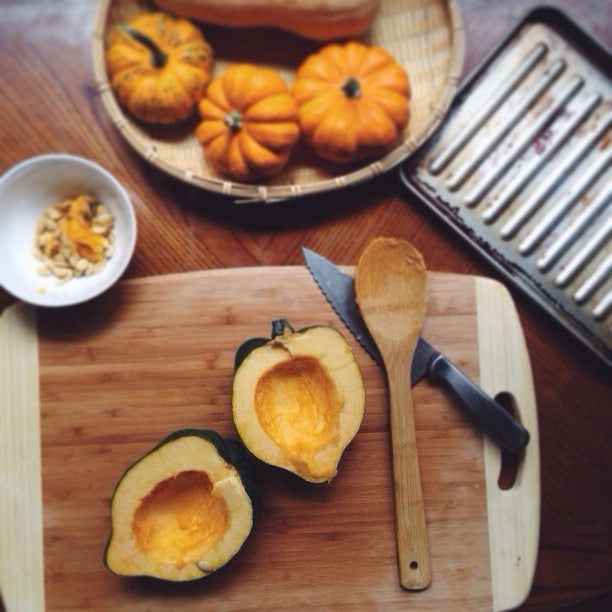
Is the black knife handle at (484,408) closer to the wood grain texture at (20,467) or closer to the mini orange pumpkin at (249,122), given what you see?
the mini orange pumpkin at (249,122)

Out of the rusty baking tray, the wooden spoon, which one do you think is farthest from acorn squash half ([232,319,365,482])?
the rusty baking tray

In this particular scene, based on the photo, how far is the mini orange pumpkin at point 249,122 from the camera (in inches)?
42.7

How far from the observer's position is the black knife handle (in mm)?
1046

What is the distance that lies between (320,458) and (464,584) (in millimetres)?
332

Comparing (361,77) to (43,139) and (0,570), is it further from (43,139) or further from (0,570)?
(0,570)

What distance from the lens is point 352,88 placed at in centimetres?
107

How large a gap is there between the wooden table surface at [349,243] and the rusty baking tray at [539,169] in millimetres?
38

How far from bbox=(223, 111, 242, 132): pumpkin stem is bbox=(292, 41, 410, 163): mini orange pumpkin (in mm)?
101

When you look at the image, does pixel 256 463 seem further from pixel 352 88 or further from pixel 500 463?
pixel 352 88

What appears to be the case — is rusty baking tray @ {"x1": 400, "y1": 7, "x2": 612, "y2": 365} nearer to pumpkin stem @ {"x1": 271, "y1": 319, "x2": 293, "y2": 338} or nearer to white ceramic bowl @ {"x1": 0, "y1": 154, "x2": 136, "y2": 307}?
pumpkin stem @ {"x1": 271, "y1": 319, "x2": 293, "y2": 338}

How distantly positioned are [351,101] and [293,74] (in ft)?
0.54

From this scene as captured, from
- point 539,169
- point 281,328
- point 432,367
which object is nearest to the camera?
point 281,328

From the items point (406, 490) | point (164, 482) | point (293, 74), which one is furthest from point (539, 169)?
point (164, 482)

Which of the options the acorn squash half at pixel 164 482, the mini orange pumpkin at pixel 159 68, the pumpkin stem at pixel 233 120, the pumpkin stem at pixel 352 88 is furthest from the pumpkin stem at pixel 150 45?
the acorn squash half at pixel 164 482
